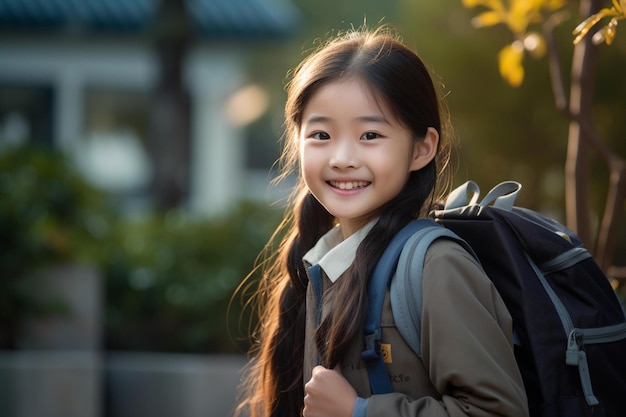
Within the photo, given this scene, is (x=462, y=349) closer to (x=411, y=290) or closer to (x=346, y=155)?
(x=411, y=290)

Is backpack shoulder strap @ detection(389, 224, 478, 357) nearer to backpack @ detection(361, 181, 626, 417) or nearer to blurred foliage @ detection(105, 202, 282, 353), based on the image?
backpack @ detection(361, 181, 626, 417)

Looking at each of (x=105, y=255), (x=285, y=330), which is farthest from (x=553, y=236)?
(x=105, y=255)

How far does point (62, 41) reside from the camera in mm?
10750

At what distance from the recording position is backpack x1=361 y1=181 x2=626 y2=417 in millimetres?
1683

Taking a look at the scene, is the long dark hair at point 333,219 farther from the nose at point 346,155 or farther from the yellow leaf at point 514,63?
the yellow leaf at point 514,63

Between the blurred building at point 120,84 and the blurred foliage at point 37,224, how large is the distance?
465cm

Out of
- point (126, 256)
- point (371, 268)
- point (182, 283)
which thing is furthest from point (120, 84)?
point (371, 268)

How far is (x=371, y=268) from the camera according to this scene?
1823 millimetres

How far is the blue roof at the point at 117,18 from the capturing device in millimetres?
10094

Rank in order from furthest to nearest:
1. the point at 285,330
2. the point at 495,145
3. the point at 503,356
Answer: the point at 495,145, the point at 285,330, the point at 503,356

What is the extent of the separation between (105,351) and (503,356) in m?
3.95

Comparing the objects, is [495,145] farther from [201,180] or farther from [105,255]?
[201,180]

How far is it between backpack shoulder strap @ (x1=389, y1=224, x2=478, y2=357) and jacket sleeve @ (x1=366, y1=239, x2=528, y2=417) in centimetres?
2

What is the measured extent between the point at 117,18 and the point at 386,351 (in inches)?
364
